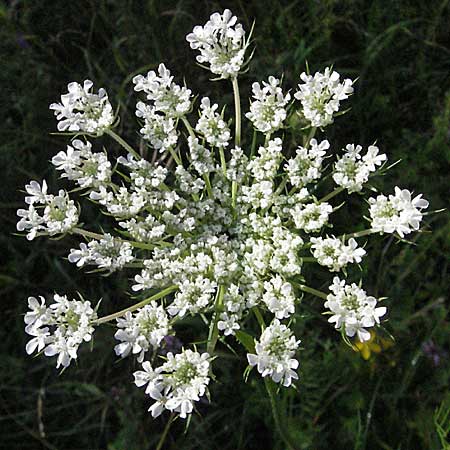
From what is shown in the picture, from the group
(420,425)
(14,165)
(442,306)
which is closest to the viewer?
(420,425)

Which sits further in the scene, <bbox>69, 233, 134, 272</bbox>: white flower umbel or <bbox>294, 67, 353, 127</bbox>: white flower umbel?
<bbox>294, 67, 353, 127</bbox>: white flower umbel

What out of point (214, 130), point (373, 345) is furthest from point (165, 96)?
point (373, 345)

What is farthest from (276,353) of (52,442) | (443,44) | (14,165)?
(443,44)

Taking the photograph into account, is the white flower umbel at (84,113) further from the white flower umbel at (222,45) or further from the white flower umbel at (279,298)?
the white flower umbel at (279,298)

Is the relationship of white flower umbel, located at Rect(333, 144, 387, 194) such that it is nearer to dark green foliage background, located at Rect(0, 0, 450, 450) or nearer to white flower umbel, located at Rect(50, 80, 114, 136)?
dark green foliage background, located at Rect(0, 0, 450, 450)

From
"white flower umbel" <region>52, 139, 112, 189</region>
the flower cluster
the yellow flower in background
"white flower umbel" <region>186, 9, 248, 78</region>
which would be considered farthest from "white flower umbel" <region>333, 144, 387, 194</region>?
the yellow flower in background

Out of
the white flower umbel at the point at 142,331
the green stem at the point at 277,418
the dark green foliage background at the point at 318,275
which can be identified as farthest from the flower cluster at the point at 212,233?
the dark green foliage background at the point at 318,275

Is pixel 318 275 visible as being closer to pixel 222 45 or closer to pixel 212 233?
pixel 212 233

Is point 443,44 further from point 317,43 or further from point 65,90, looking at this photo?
point 65,90
